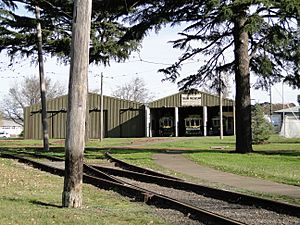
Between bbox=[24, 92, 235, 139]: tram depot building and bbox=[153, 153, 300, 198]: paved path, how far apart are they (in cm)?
4859

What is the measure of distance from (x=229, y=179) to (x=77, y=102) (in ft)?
24.2

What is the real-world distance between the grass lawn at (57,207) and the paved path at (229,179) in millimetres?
3835

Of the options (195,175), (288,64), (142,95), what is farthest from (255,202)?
(142,95)

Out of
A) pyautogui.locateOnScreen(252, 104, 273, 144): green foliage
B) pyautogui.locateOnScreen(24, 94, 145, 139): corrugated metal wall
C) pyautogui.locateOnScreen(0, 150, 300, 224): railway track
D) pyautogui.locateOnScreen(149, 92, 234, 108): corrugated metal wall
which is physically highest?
pyautogui.locateOnScreen(149, 92, 234, 108): corrugated metal wall

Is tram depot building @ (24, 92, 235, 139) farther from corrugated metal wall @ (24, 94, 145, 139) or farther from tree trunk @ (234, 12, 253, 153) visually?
tree trunk @ (234, 12, 253, 153)

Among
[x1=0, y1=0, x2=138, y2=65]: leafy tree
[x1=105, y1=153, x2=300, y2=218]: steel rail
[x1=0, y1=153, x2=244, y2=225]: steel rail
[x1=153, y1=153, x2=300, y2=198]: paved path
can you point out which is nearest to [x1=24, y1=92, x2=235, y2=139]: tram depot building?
[x1=0, y1=0, x2=138, y2=65]: leafy tree

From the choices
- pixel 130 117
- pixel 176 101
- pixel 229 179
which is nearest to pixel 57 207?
pixel 229 179

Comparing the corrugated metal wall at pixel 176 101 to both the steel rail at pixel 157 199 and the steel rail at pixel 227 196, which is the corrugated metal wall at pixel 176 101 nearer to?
the steel rail at pixel 157 199

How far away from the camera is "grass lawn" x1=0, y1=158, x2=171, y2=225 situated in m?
9.51

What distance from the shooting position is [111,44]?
35.5 m

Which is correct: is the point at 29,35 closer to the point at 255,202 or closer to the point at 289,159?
the point at 289,159

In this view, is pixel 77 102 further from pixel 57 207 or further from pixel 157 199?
pixel 157 199

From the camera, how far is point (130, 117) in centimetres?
7338

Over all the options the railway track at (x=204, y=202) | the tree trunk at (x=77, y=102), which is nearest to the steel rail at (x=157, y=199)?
the railway track at (x=204, y=202)
